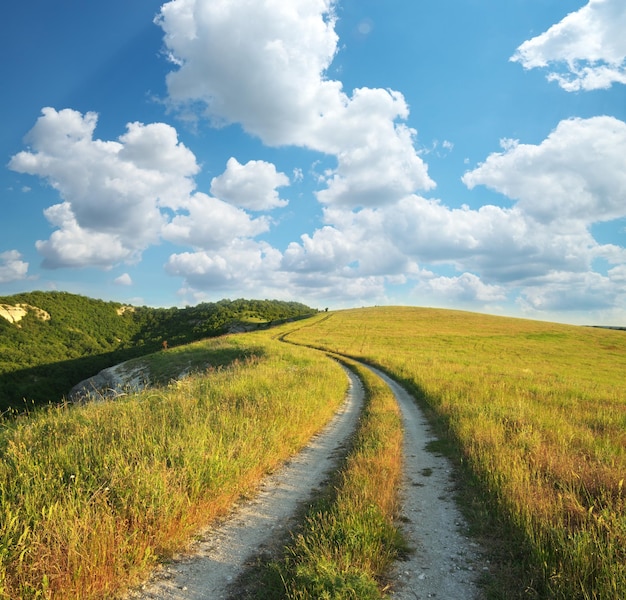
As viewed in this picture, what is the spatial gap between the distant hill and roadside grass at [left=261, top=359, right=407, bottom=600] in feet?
179

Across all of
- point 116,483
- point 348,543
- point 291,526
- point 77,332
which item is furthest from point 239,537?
point 77,332

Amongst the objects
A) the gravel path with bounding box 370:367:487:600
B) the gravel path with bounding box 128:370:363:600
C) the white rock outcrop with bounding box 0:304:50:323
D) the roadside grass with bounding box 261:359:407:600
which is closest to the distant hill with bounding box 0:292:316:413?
the white rock outcrop with bounding box 0:304:50:323

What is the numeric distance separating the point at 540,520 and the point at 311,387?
12086 millimetres

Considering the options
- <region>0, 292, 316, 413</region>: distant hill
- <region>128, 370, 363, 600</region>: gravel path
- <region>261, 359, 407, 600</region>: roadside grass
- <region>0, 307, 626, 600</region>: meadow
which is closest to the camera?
<region>261, 359, 407, 600</region>: roadside grass

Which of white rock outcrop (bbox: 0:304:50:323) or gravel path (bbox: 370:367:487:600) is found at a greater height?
white rock outcrop (bbox: 0:304:50:323)

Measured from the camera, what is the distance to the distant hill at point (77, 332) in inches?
2776

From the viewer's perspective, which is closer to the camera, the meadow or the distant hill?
the meadow

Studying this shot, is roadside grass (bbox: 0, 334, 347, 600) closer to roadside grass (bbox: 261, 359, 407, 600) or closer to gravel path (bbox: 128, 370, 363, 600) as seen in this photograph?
gravel path (bbox: 128, 370, 363, 600)

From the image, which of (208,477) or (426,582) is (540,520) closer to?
(426,582)

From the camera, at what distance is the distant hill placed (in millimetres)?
70500

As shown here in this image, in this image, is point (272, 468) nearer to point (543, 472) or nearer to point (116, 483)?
point (116, 483)

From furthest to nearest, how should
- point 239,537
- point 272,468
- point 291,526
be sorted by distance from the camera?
point 272,468
point 291,526
point 239,537

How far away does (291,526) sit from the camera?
20.6 feet

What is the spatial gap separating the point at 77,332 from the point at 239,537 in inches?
5246
